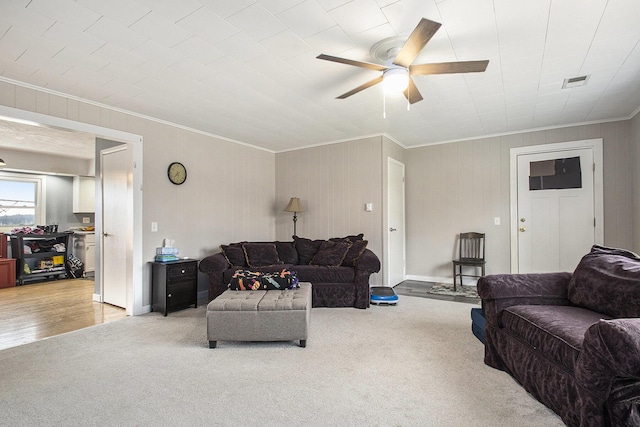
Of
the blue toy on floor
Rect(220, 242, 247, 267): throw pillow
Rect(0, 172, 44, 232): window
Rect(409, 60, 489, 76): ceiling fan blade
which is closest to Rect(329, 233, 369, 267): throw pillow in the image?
the blue toy on floor

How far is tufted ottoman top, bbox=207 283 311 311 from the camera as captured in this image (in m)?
2.84

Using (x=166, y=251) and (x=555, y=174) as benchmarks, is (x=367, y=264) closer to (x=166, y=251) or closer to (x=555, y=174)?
(x=166, y=251)

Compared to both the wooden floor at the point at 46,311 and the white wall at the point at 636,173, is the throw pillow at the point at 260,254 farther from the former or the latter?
the white wall at the point at 636,173

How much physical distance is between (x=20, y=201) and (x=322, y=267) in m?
6.71

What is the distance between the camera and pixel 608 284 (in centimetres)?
213

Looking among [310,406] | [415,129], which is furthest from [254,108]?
[310,406]

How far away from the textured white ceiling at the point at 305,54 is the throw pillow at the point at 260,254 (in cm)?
179

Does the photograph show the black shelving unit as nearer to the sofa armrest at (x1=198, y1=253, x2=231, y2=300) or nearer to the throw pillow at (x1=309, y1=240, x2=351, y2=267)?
the sofa armrest at (x1=198, y1=253, x2=231, y2=300)

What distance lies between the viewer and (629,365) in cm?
133

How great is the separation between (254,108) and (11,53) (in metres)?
2.09

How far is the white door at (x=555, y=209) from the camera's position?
458 cm

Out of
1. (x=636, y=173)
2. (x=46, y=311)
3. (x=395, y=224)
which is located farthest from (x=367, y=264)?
(x=46, y=311)

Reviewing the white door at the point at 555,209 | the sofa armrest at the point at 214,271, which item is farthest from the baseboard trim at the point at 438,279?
the sofa armrest at the point at 214,271

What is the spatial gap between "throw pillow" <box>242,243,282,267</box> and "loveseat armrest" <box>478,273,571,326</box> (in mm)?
2929
